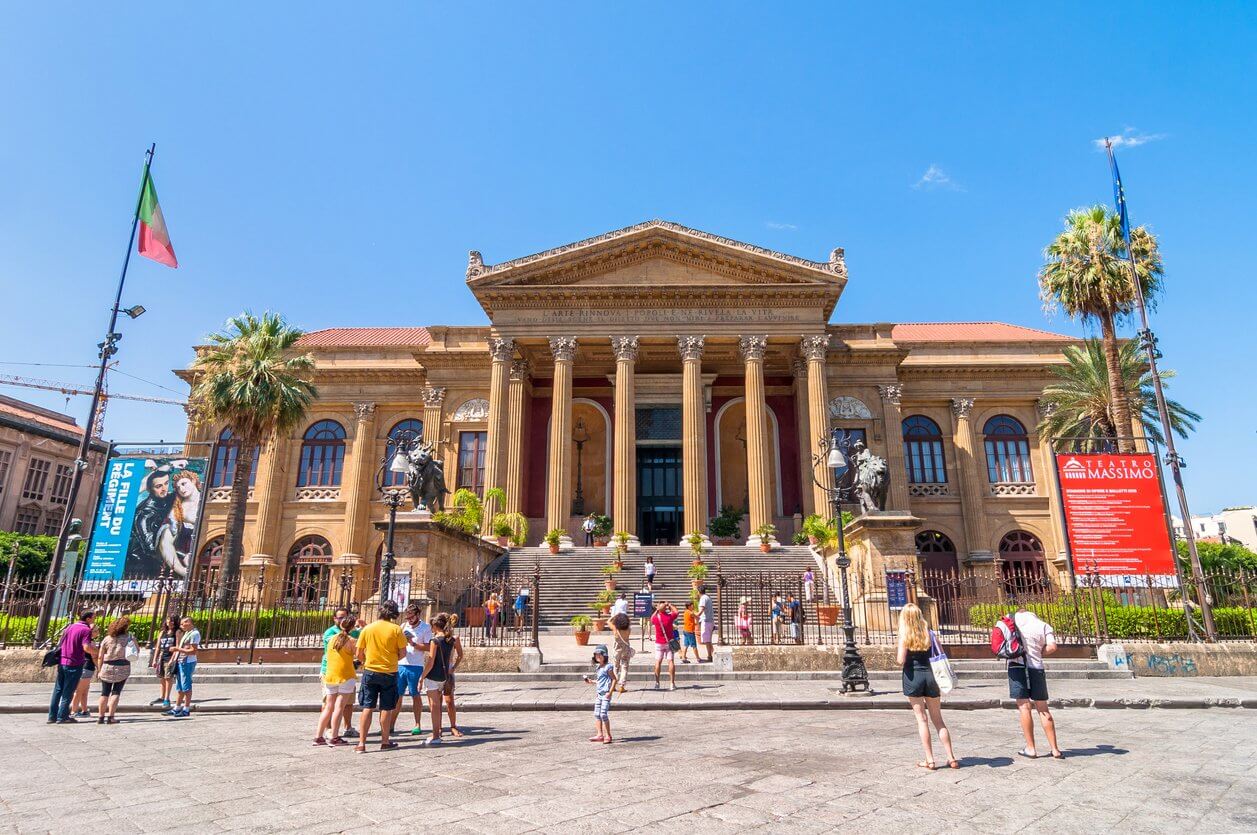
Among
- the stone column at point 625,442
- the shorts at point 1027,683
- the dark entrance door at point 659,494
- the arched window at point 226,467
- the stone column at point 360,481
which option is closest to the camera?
the shorts at point 1027,683

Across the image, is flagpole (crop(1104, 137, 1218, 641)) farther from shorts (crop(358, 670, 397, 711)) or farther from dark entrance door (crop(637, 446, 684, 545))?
dark entrance door (crop(637, 446, 684, 545))

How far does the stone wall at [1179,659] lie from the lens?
14359mm

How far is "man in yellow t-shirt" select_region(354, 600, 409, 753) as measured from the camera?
7.61 m

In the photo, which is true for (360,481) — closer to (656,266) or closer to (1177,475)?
(656,266)

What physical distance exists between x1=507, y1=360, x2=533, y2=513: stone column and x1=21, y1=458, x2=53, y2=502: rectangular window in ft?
120

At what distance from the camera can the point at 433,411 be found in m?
34.4

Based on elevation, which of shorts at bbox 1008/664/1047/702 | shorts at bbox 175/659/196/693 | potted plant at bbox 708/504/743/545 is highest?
potted plant at bbox 708/504/743/545

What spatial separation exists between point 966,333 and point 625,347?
2288cm

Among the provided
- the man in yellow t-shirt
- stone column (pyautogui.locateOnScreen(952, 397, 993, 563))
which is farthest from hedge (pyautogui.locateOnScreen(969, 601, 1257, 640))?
stone column (pyautogui.locateOnScreen(952, 397, 993, 563))

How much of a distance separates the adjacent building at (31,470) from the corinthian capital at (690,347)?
3679 cm

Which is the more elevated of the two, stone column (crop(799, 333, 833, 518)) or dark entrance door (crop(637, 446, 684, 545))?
stone column (crop(799, 333, 833, 518))

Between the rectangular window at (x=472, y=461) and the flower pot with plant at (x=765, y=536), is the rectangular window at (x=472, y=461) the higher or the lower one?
the higher one

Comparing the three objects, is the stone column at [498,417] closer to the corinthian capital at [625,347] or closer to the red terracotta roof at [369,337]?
the corinthian capital at [625,347]

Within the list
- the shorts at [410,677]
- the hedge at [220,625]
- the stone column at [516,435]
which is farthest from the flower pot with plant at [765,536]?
the shorts at [410,677]
